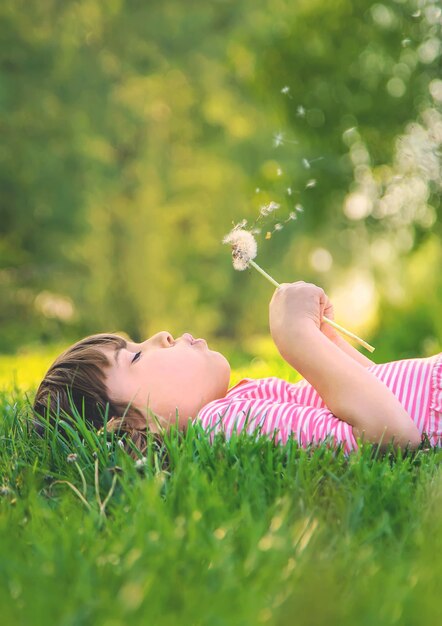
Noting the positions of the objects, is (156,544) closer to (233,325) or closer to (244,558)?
(244,558)

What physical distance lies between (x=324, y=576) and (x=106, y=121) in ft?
47.0

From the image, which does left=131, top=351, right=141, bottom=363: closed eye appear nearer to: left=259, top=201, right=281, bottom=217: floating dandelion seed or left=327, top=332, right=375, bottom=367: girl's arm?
left=259, top=201, right=281, bottom=217: floating dandelion seed

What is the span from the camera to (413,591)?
122 cm

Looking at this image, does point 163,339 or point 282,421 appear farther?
point 163,339

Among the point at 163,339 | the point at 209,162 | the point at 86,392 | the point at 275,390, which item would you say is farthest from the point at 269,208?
the point at 209,162

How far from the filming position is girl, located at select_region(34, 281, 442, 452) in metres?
2.15

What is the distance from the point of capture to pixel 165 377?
235cm

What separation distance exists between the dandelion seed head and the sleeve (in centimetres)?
40

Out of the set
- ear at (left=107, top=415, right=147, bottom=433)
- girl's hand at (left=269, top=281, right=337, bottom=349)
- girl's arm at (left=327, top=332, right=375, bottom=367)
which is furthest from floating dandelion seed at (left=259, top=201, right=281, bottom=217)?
ear at (left=107, top=415, right=147, bottom=433)

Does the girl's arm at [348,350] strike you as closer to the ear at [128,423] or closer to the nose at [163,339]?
the nose at [163,339]

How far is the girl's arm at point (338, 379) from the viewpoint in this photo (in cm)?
212

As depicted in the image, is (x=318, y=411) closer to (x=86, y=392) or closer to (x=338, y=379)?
(x=338, y=379)

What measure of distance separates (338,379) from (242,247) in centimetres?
50

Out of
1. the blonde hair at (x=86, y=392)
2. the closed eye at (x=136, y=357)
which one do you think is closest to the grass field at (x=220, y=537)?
the blonde hair at (x=86, y=392)
